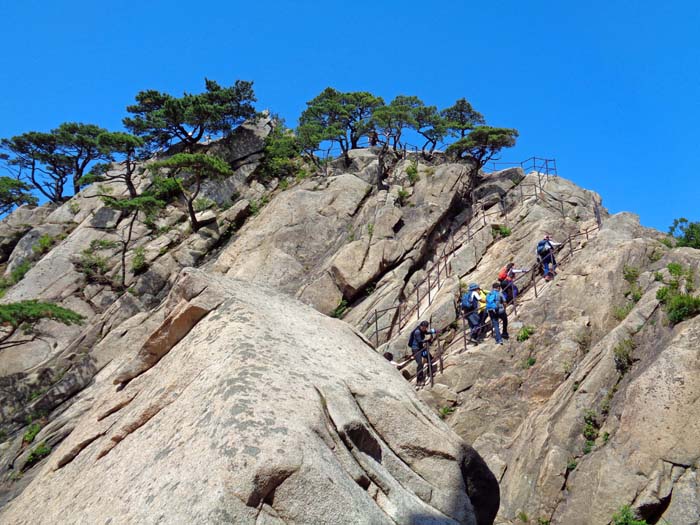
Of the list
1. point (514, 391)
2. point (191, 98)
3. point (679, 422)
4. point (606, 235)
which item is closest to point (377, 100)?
point (191, 98)

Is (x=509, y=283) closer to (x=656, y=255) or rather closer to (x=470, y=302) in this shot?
(x=470, y=302)

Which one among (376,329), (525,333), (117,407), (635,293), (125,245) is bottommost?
(117,407)

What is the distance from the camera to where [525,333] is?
1490 cm

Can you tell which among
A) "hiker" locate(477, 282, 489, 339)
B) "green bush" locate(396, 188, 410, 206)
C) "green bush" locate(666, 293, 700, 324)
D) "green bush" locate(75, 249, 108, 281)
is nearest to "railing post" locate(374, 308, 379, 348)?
"hiker" locate(477, 282, 489, 339)

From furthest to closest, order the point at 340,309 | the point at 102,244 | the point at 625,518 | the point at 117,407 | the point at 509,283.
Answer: the point at 102,244, the point at 340,309, the point at 509,283, the point at 625,518, the point at 117,407

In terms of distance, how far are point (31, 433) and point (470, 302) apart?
14586mm

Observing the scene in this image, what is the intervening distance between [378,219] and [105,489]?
22.3 meters

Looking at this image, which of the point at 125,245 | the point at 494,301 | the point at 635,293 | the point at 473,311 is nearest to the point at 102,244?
the point at 125,245

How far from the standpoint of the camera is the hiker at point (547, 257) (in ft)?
58.3

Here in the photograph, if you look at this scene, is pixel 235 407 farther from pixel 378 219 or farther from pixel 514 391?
pixel 378 219

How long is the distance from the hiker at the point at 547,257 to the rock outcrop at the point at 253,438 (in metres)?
11.1

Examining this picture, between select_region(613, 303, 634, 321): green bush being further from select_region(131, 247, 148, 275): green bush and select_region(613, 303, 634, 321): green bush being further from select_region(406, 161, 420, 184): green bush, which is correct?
select_region(131, 247, 148, 275): green bush

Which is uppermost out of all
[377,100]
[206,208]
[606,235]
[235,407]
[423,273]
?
[377,100]

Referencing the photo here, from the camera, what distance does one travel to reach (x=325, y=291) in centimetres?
2452
